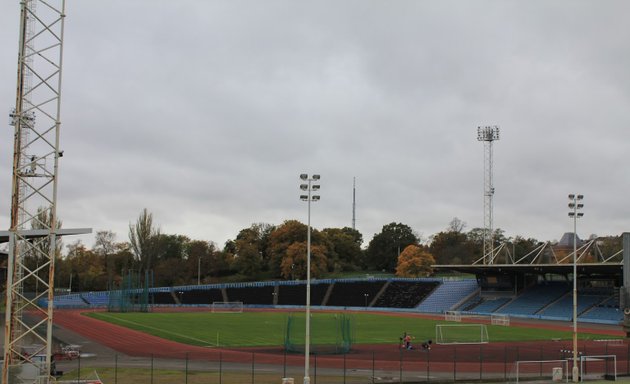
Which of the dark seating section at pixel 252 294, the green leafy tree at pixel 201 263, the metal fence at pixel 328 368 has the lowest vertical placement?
the dark seating section at pixel 252 294

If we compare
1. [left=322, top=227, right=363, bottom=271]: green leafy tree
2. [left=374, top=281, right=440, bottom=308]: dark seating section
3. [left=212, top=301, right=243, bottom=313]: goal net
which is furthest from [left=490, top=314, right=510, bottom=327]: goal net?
[left=322, top=227, right=363, bottom=271]: green leafy tree

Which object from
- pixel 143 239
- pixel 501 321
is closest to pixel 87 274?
pixel 143 239

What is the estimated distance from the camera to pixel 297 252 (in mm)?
128250

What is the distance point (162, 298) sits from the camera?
121188mm

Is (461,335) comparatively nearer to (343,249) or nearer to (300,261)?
(300,261)

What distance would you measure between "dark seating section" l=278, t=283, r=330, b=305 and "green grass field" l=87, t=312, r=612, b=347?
106ft

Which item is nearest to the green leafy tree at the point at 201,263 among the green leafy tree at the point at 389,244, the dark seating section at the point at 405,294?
the green leafy tree at the point at 389,244

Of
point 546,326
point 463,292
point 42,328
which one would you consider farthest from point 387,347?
point 463,292

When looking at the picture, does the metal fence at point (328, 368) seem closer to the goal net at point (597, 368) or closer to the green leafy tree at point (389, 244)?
the goal net at point (597, 368)

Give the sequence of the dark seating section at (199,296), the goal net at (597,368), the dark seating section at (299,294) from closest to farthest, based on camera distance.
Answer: the goal net at (597,368)
the dark seating section at (299,294)
the dark seating section at (199,296)

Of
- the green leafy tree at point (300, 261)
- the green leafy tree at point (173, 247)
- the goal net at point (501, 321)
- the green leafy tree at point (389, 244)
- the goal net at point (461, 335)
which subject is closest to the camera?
the goal net at point (461, 335)

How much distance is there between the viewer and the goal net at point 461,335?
55656 millimetres

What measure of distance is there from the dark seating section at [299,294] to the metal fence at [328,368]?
66.1 m

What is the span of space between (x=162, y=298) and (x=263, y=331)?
63789 millimetres
